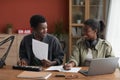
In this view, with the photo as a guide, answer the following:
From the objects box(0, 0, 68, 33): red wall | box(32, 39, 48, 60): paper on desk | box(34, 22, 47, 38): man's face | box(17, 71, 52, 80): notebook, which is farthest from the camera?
box(0, 0, 68, 33): red wall

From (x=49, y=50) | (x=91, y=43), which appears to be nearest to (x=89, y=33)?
(x=91, y=43)

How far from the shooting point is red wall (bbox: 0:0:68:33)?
5.41m

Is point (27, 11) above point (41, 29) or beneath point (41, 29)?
above

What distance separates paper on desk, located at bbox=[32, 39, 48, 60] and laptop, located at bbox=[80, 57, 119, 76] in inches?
21.5

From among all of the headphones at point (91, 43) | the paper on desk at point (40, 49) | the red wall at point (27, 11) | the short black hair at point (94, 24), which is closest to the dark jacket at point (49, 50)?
the paper on desk at point (40, 49)

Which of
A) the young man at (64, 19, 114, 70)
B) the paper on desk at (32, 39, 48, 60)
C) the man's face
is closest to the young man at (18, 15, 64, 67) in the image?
the man's face

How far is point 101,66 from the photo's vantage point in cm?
242

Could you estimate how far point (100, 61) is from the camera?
7.80ft

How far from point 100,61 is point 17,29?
341 centimetres

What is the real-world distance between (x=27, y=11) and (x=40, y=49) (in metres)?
2.75

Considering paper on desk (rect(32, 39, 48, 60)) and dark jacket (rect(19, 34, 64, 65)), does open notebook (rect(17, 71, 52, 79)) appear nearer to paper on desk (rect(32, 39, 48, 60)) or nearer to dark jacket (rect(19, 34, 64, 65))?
paper on desk (rect(32, 39, 48, 60))

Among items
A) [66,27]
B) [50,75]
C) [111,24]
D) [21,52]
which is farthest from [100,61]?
[66,27]

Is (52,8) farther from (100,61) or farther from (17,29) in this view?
(100,61)

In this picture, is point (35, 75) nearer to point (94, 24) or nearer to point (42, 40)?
point (42, 40)
